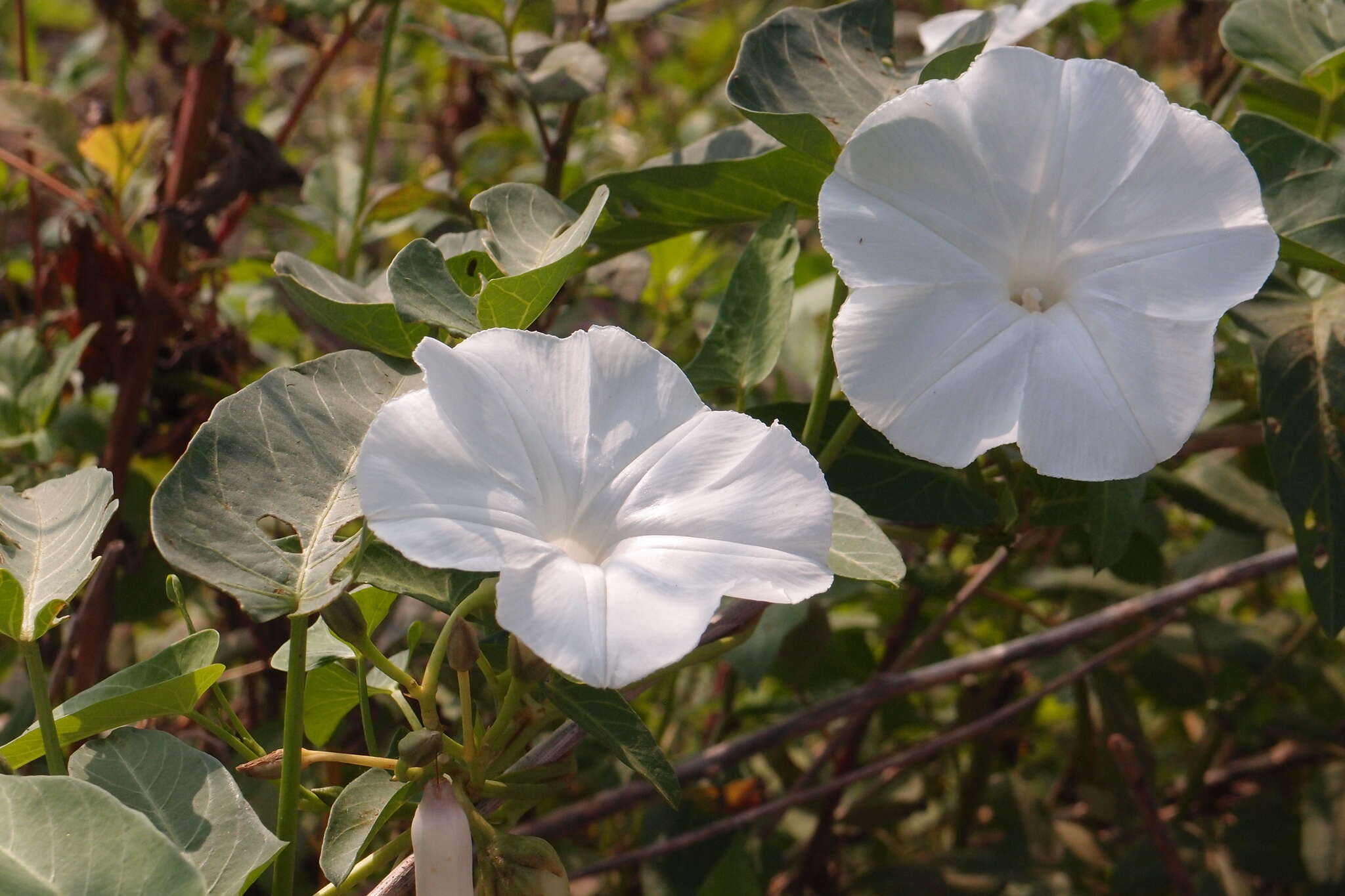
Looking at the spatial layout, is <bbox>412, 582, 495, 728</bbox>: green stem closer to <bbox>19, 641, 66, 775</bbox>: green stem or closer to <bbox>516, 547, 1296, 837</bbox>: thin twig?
<bbox>19, 641, 66, 775</bbox>: green stem

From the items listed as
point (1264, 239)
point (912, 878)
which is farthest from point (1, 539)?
point (912, 878)

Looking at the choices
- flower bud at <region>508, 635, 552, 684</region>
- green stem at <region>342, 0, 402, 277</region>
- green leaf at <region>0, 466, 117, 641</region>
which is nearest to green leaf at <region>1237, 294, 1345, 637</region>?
flower bud at <region>508, 635, 552, 684</region>

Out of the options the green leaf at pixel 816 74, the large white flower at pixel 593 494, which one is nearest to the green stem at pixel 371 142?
the green leaf at pixel 816 74

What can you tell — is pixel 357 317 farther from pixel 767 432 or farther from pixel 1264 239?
pixel 1264 239

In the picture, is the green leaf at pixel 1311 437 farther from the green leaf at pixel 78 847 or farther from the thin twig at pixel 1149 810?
the green leaf at pixel 78 847

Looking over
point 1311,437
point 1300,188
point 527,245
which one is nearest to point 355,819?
point 527,245
